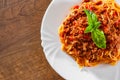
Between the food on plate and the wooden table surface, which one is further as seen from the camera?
the wooden table surface

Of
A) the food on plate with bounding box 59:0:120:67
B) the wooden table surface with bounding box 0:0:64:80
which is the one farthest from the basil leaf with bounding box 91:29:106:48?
the wooden table surface with bounding box 0:0:64:80

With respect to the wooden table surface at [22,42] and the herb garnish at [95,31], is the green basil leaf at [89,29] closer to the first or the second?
the herb garnish at [95,31]

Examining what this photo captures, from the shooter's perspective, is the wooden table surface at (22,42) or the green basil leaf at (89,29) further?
the wooden table surface at (22,42)

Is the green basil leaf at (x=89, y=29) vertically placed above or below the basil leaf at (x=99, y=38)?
above

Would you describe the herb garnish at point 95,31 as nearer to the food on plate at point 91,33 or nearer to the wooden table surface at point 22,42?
the food on plate at point 91,33

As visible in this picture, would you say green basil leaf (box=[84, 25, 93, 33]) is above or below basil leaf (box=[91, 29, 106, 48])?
above

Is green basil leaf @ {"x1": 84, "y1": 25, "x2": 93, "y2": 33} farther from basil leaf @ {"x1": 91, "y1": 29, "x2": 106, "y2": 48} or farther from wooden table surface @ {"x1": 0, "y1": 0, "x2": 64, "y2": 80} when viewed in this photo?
wooden table surface @ {"x1": 0, "y1": 0, "x2": 64, "y2": 80}

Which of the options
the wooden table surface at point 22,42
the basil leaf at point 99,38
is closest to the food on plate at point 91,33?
the basil leaf at point 99,38

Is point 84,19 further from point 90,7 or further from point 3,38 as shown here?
point 3,38

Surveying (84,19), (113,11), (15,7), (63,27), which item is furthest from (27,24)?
(113,11)
